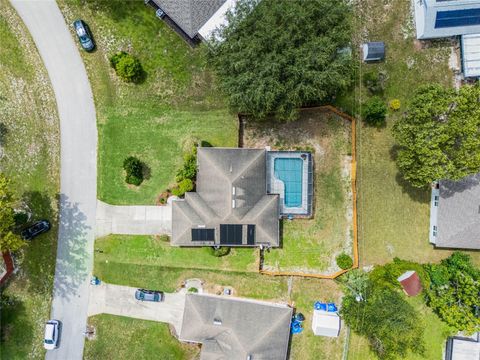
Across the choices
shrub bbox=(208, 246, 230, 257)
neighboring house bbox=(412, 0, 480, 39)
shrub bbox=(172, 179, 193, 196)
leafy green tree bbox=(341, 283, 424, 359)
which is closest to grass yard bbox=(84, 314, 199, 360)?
shrub bbox=(208, 246, 230, 257)

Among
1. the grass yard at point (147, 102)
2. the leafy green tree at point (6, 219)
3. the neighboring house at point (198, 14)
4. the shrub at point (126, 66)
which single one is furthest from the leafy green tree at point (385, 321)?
the leafy green tree at point (6, 219)

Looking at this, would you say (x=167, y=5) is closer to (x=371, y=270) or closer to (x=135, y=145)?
(x=135, y=145)

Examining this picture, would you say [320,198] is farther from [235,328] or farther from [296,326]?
[235,328]

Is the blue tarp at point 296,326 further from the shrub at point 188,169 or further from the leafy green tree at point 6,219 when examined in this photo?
the leafy green tree at point 6,219

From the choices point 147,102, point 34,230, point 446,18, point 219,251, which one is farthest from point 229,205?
point 446,18

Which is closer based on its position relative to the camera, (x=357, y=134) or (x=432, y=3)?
(x=432, y=3)

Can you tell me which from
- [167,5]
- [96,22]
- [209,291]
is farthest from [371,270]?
[96,22]
